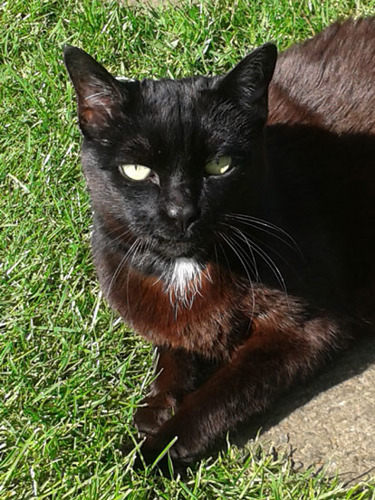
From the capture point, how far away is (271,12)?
3.02m

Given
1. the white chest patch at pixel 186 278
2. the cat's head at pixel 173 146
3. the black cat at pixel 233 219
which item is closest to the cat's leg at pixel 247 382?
the black cat at pixel 233 219

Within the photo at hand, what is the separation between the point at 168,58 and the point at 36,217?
0.88m

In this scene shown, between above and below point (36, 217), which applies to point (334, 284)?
above

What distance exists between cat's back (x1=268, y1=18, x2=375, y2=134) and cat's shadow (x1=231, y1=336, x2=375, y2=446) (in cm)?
68

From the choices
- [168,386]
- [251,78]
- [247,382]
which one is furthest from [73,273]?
[251,78]

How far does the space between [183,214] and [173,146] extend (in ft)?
0.55

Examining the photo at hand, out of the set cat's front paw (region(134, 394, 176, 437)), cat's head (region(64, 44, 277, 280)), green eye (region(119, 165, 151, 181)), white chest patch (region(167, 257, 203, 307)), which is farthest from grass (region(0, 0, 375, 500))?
green eye (region(119, 165, 151, 181))

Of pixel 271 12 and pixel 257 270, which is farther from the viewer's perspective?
pixel 271 12

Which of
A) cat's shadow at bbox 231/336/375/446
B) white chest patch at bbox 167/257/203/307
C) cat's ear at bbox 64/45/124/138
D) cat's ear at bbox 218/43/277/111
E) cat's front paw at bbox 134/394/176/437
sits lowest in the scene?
cat's front paw at bbox 134/394/176/437

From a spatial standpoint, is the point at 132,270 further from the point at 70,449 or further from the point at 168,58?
the point at 168,58

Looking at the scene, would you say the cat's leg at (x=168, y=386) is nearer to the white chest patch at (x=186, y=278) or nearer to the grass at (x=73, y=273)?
the grass at (x=73, y=273)

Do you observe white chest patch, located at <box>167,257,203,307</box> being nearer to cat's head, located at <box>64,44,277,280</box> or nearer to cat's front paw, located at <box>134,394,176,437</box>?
cat's head, located at <box>64,44,277,280</box>

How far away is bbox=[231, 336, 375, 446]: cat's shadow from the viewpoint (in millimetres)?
2113

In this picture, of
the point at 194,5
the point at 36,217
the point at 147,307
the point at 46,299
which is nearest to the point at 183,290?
the point at 147,307
